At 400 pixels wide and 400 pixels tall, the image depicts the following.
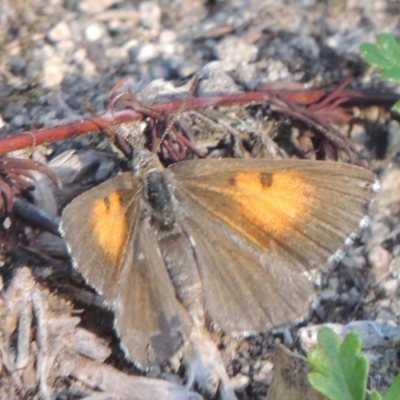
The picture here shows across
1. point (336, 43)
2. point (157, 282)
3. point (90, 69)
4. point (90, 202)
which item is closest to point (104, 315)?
point (157, 282)

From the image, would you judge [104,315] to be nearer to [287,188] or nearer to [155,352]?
[155,352]

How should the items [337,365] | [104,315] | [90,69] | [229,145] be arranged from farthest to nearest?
[90,69] < [229,145] < [104,315] < [337,365]

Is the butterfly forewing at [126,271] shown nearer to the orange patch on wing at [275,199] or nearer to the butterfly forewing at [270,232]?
the butterfly forewing at [270,232]

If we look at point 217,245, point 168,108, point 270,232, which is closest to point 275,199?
point 270,232

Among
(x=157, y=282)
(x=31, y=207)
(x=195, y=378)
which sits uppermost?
(x=31, y=207)

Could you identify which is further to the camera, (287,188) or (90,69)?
(90,69)

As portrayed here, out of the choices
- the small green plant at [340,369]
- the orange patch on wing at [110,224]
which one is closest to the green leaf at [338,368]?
the small green plant at [340,369]

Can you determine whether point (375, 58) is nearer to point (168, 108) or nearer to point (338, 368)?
point (168, 108)
